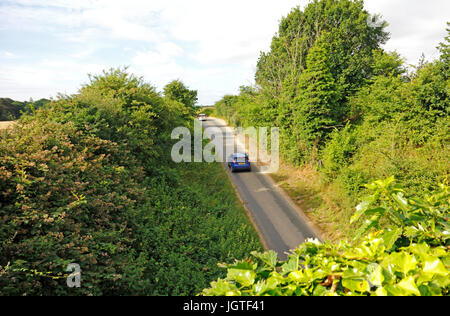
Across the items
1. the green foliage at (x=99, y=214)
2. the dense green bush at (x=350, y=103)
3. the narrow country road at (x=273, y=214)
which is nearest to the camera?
the green foliage at (x=99, y=214)

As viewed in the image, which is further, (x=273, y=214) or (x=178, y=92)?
(x=178, y=92)

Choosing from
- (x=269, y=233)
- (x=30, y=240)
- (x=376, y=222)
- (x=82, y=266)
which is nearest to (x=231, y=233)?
(x=269, y=233)

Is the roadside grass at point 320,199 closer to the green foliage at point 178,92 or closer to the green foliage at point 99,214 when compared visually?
the green foliage at point 99,214

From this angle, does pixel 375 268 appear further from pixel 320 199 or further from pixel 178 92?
pixel 178 92

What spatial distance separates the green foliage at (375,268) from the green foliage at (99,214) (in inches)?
169

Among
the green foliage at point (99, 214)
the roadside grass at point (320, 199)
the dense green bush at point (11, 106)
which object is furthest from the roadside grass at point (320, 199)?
the dense green bush at point (11, 106)

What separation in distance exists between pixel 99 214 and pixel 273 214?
10076 mm

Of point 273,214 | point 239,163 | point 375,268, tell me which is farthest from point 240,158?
point 375,268

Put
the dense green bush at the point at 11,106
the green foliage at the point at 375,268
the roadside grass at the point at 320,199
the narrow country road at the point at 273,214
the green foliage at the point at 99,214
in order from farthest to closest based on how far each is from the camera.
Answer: the roadside grass at the point at 320,199
the narrow country road at the point at 273,214
the dense green bush at the point at 11,106
the green foliage at the point at 99,214
the green foliage at the point at 375,268

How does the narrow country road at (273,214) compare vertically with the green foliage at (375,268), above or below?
below

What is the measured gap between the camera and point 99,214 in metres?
6.49

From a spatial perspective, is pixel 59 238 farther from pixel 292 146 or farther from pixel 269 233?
pixel 292 146

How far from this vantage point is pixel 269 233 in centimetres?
1227

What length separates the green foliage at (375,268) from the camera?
4.11 ft
